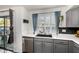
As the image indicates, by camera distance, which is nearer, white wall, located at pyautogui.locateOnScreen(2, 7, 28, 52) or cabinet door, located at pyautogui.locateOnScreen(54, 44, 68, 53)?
cabinet door, located at pyautogui.locateOnScreen(54, 44, 68, 53)

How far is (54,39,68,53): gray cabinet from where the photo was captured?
7.38 ft

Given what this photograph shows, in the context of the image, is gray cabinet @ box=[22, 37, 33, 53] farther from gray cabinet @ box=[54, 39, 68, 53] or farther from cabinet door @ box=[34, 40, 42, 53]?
gray cabinet @ box=[54, 39, 68, 53]

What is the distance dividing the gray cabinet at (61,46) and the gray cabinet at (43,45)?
14cm

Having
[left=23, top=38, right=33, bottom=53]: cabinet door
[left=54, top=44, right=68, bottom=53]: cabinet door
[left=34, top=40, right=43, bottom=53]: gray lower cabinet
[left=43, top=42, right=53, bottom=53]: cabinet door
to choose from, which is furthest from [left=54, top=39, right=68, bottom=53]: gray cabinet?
[left=23, top=38, right=33, bottom=53]: cabinet door

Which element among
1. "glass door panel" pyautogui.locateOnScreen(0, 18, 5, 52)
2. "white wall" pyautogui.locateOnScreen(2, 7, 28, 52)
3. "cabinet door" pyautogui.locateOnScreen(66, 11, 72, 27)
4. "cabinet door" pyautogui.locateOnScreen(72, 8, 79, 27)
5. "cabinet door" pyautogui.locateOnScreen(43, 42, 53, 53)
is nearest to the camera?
"cabinet door" pyautogui.locateOnScreen(72, 8, 79, 27)

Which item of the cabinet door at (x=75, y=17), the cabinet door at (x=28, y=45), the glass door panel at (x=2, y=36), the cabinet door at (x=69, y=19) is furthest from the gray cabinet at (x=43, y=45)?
the glass door panel at (x=2, y=36)

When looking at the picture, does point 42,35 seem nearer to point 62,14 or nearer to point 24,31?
point 24,31

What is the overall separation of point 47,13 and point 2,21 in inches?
48.3

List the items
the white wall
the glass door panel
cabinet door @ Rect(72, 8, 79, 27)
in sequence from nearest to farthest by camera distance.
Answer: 1. cabinet door @ Rect(72, 8, 79, 27)
2. the glass door panel
3. the white wall

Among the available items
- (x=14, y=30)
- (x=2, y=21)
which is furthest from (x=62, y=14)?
(x=2, y=21)

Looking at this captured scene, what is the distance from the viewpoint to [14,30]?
2766 millimetres

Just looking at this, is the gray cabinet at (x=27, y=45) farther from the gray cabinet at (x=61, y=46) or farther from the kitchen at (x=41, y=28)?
the gray cabinet at (x=61, y=46)

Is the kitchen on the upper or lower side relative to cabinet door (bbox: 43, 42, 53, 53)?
upper

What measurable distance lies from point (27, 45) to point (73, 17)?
1.47 m
